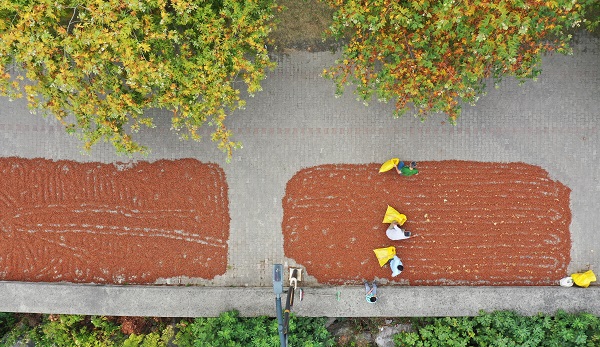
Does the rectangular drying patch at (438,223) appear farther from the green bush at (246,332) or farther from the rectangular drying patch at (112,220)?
the rectangular drying patch at (112,220)

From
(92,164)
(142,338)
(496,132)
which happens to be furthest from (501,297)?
(92,164)

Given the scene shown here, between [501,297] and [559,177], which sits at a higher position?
[559,177]

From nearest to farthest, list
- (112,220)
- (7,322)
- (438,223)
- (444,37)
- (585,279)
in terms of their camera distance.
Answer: (444,37) → (585,279) → (438,223) → (112,220) → (7,322)

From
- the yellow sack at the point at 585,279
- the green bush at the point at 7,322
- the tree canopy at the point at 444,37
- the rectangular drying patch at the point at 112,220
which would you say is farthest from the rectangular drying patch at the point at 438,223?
the green bush at the point at 7,322

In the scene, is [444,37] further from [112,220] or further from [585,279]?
[112,220]

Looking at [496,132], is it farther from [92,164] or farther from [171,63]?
[92,164]

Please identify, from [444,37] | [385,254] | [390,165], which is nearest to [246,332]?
[385,254]
